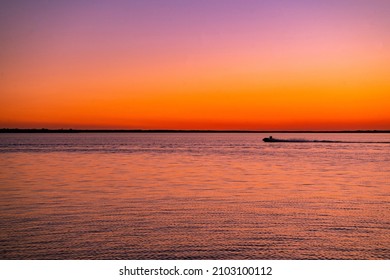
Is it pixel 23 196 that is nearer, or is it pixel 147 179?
pixel 23 196

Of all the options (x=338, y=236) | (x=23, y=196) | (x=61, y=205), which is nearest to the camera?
(x=338, y=236)

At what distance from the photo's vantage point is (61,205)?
19484 mm

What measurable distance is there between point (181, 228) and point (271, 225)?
2859mm
